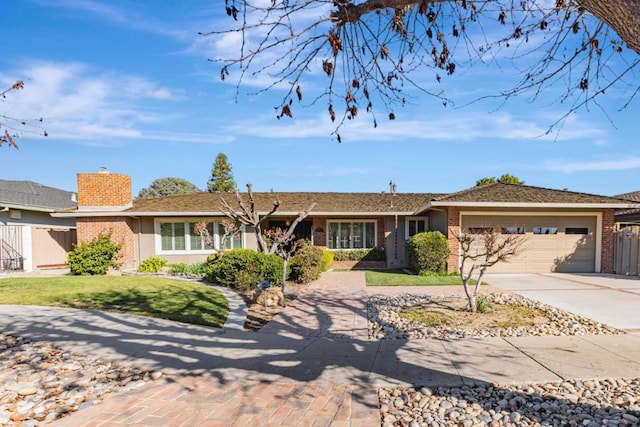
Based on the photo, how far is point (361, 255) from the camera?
17906mm

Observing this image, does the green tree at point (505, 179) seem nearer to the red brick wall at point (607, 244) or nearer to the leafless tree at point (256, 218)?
Answer: the red brick wall at point (607, 244)

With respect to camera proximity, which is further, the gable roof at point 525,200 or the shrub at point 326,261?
the shrub at point 326,261

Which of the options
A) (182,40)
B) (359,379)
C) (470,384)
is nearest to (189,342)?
(359,379)

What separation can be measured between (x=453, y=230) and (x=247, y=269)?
823 centimetres

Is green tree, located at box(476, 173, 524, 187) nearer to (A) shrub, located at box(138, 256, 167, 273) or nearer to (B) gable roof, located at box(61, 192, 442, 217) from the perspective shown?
(B) gable roof, located at box(61, 192, 442, 217)

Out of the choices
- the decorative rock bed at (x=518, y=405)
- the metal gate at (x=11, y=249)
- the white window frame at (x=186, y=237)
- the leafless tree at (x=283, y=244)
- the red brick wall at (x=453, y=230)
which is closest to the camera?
the decorative rock bed at (x=518, y=405)

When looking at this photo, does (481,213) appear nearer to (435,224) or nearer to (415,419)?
(435,224)

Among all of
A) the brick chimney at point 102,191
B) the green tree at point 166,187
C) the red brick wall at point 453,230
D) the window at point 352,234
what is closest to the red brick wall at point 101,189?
the brick chimney at point 102,191

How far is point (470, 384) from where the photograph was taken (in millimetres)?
3922

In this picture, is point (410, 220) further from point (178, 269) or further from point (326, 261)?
point (178, 269)

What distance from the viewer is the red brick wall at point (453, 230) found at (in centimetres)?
1388

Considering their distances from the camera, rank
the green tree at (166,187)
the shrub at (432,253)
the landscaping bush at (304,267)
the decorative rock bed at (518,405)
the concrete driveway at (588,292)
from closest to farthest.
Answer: the decorative rock bed at (518,405) → the concrete driveway at (588,292) → the landscaping bush at (304,267) → the shrub at (432,253) → the green tree at (166,187)

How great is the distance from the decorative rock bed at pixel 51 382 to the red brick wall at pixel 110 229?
11491 millimetres

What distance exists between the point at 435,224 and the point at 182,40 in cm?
1384
